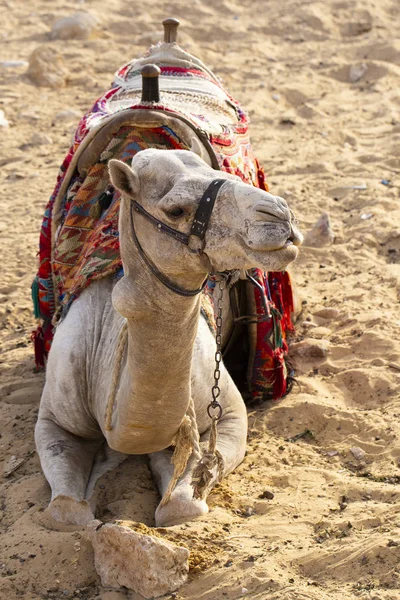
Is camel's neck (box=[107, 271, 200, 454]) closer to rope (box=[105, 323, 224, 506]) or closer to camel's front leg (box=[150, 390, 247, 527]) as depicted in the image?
rope (box=[105, 323, 224, 506])

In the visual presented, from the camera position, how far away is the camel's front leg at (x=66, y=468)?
3.98m

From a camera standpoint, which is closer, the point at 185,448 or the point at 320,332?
the point at 185,448

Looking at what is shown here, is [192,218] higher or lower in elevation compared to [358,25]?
→ higher

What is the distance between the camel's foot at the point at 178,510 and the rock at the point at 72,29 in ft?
28.7

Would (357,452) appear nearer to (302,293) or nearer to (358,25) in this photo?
(302,293)

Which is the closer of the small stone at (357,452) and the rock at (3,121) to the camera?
the small stone at (357,452)

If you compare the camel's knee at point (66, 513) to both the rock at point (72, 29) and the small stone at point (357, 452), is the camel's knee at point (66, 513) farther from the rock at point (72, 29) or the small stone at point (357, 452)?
the rock at point (72, 29)

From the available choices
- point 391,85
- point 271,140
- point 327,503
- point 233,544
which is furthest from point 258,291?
point 391,85

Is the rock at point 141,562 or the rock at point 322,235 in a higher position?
the rock at point 141,562

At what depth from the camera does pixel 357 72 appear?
412 inches

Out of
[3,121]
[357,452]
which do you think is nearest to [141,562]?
[357,452]

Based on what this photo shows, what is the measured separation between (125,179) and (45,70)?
24.8 ft

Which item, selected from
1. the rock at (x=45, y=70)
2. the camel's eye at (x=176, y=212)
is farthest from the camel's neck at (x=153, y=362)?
the rock at (x=45, y=70)

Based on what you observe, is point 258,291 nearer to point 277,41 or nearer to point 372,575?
point 372,575
